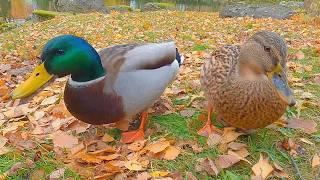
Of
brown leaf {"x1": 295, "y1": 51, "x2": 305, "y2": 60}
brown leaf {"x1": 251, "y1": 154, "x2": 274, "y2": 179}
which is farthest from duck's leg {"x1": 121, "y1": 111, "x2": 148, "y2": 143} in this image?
brown leaf {"x1": 295, "y1": 51, "x2": 305, "y2": 60}

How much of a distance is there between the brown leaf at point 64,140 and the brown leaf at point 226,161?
800mm

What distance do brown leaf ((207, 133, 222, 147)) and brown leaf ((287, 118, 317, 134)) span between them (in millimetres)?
457

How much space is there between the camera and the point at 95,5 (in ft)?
53.5

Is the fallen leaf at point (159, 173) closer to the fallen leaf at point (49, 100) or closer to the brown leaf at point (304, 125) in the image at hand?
the brown leaf at point (304, 125)

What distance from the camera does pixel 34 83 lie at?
212cm

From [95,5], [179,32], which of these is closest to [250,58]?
[179,32]

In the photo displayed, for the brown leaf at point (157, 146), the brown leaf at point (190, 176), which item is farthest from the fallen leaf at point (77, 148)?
the brown leaf at point (190, 176)

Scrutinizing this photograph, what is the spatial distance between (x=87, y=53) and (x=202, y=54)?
7.87 ft

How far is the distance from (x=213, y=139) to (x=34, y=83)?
0.99m

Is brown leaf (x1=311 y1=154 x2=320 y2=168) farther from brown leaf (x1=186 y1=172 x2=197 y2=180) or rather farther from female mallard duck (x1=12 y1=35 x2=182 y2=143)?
female mallard duck (x1=12 y1=35 x2=182 y2=143)

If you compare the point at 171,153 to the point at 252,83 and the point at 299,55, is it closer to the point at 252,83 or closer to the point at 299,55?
the point at 252,83

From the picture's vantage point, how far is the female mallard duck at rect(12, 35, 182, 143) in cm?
212

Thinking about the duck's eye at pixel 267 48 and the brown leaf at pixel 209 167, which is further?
the brown leaf at pixel 209 167

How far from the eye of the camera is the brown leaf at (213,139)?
7.55 ft
